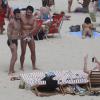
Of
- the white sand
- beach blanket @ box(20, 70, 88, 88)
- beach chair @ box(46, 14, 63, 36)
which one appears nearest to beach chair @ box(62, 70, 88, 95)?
beach blanket @ box(20, 70, 88, 88)

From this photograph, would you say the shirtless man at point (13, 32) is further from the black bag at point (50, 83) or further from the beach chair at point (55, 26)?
the beach chair at point (55, 26)

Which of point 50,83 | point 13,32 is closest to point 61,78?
point 50,83

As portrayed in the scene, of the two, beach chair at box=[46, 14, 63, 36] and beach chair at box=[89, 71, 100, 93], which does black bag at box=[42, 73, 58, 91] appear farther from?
beach chair at box=[46, 14, 63, 36]

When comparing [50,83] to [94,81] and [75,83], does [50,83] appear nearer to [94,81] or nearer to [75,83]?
[75,83]

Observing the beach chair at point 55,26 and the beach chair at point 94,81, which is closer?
the beach chair at point 94,81

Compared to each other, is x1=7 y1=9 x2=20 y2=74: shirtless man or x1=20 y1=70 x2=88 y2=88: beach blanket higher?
x1=7 y1=9 x2=20 y2=74: shirtless man

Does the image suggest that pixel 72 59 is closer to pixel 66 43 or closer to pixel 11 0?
pixel 66 43

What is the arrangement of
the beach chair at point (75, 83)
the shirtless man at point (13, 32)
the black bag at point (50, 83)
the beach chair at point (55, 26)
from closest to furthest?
1. the black bag at point (50, 83)
2. the beach chair at point (75, 83)
3. the shirtless man at point (13, 32)
4. the beach chair at point (55, 26)

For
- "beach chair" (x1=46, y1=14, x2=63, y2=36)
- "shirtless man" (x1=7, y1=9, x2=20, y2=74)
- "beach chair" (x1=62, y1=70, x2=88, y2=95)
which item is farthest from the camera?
"beach chair" (x1=46, y1=14, x2=63, y2=36)

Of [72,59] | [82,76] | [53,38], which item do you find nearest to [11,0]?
[53,38]

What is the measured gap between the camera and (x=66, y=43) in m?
14.9

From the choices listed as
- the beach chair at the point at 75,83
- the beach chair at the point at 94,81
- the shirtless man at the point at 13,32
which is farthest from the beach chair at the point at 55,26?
the beach chair at the point at 94,81

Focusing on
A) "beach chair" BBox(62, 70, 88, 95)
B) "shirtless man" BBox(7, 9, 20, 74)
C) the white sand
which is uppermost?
"shirtless man" BBox(7, 9, 20, 74)

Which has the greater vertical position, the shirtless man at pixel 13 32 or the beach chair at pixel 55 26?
the shirtless man at pixel 13 32
